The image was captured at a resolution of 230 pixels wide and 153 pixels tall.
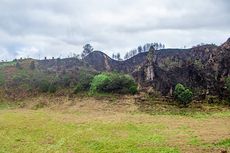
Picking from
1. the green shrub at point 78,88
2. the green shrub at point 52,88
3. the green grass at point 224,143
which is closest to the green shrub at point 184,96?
the green shrub at point 78,88

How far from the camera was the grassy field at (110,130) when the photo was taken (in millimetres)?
27891

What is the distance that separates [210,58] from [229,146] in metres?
50.3

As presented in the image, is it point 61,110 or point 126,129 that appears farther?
point 61,110

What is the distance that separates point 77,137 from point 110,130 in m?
4.93

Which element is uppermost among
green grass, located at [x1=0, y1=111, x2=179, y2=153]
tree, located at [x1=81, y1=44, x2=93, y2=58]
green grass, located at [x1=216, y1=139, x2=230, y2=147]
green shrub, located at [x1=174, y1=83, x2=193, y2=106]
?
tree, located at [x1=81, y1=44, x2=93, y2=58]

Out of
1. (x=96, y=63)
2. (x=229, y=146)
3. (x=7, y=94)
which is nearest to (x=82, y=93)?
(x=7, y=94)

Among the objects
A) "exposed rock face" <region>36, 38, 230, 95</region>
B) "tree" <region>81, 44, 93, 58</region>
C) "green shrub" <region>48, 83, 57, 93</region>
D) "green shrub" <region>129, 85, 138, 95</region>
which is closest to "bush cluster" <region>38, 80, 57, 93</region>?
"green shrub" <region>48, 83, 57, 93</region>

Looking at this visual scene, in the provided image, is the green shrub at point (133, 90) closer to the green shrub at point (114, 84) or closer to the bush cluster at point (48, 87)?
the green shrub at point (114, 84)

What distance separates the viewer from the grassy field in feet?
91.5

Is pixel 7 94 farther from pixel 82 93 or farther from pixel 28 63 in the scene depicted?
pixel 28 63

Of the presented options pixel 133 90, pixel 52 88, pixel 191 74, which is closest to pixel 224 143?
pixel 133 90

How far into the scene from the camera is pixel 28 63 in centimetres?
11250

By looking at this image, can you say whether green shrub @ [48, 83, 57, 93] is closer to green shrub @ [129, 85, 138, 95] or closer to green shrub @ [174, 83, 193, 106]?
green shrub @ [129, 85, 138, 95]

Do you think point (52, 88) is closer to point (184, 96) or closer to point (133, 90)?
point (133, 90)
